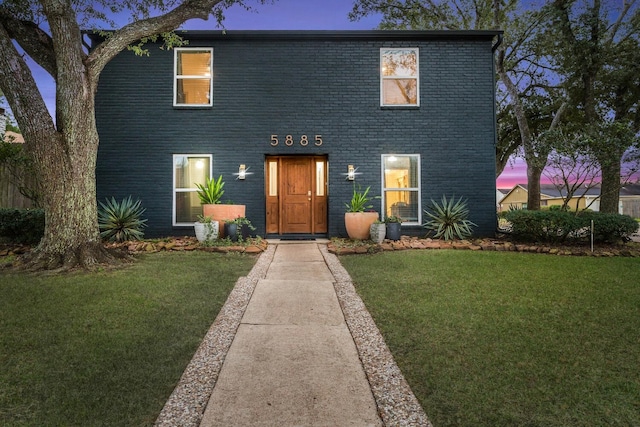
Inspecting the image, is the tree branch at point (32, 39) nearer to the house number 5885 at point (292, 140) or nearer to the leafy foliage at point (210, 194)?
the leafy foliage at point (210, 194)

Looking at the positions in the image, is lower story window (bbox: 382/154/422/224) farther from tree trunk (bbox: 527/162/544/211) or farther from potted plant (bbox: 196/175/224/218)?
tree trunk (bbox: 527/162/544/211)

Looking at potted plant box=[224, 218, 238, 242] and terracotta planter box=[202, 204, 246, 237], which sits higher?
terracotta planter box=[202, 204, 246, 237]

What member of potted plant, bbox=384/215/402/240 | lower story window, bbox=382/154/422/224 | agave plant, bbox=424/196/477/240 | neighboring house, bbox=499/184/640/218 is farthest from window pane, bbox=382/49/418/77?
neighboring house, bbox=499/184/640/218

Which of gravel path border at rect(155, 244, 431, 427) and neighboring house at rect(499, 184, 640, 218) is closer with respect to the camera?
gravel path border at rect(155, 244, 431, 427)

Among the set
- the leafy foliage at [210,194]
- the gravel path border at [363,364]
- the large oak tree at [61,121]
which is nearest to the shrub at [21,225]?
the large oak tree at [61,121]

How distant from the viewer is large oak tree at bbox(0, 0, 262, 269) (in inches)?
221

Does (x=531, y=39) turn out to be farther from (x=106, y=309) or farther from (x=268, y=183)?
(x=106, y=309)

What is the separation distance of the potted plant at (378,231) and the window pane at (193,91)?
210 inches

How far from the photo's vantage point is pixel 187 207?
9.19 metres

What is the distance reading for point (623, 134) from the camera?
8188mm

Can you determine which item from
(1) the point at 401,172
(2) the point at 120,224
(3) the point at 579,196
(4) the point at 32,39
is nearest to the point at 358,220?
(1) the point at 401,172

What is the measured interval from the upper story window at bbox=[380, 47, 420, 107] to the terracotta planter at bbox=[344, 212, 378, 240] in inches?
127

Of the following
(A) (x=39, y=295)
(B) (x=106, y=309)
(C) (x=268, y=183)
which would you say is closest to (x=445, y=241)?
(C) (x=268, y=183)

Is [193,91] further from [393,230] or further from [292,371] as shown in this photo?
[292,371]
